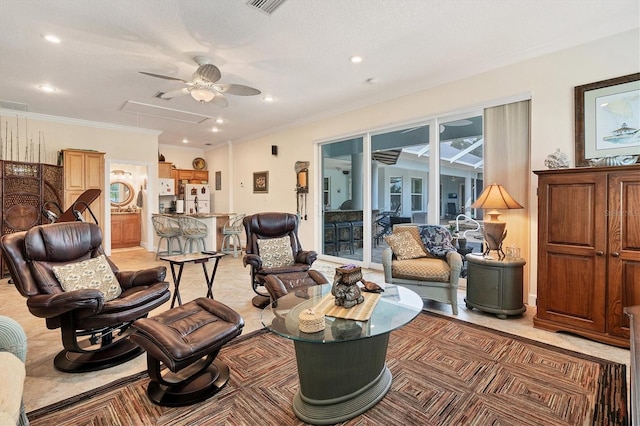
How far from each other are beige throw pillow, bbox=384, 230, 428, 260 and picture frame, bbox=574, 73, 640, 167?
1.75m

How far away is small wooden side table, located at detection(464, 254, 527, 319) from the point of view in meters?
3.16

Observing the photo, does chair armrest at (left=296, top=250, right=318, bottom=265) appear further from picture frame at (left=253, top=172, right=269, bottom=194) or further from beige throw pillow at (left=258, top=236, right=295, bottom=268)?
picture frame at (left=253, top=172, right=269, bottom=194)

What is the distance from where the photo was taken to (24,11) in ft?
9.00

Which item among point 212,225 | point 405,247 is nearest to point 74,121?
point 212,225

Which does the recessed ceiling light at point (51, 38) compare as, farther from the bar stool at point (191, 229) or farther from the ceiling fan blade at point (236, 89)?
the bar stool at point (191, 229)

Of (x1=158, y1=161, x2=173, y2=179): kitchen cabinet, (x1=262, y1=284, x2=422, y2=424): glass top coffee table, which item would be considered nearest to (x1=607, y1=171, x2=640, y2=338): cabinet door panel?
(x1=262, y1=284, x2=422, y2=424): glass top coffee table

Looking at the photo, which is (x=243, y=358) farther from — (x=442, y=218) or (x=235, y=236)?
(x=235, y=236)

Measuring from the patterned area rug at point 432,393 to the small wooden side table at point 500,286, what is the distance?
1.85ft

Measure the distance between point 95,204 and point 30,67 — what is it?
312 cm

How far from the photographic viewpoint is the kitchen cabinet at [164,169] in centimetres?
818

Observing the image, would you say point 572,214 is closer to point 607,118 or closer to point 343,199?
point 607,118

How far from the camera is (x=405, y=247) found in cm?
370

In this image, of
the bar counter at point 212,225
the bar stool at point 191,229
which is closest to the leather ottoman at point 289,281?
the bar stool at point 191,229

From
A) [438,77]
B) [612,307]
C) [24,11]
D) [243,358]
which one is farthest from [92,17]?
[612,307]
